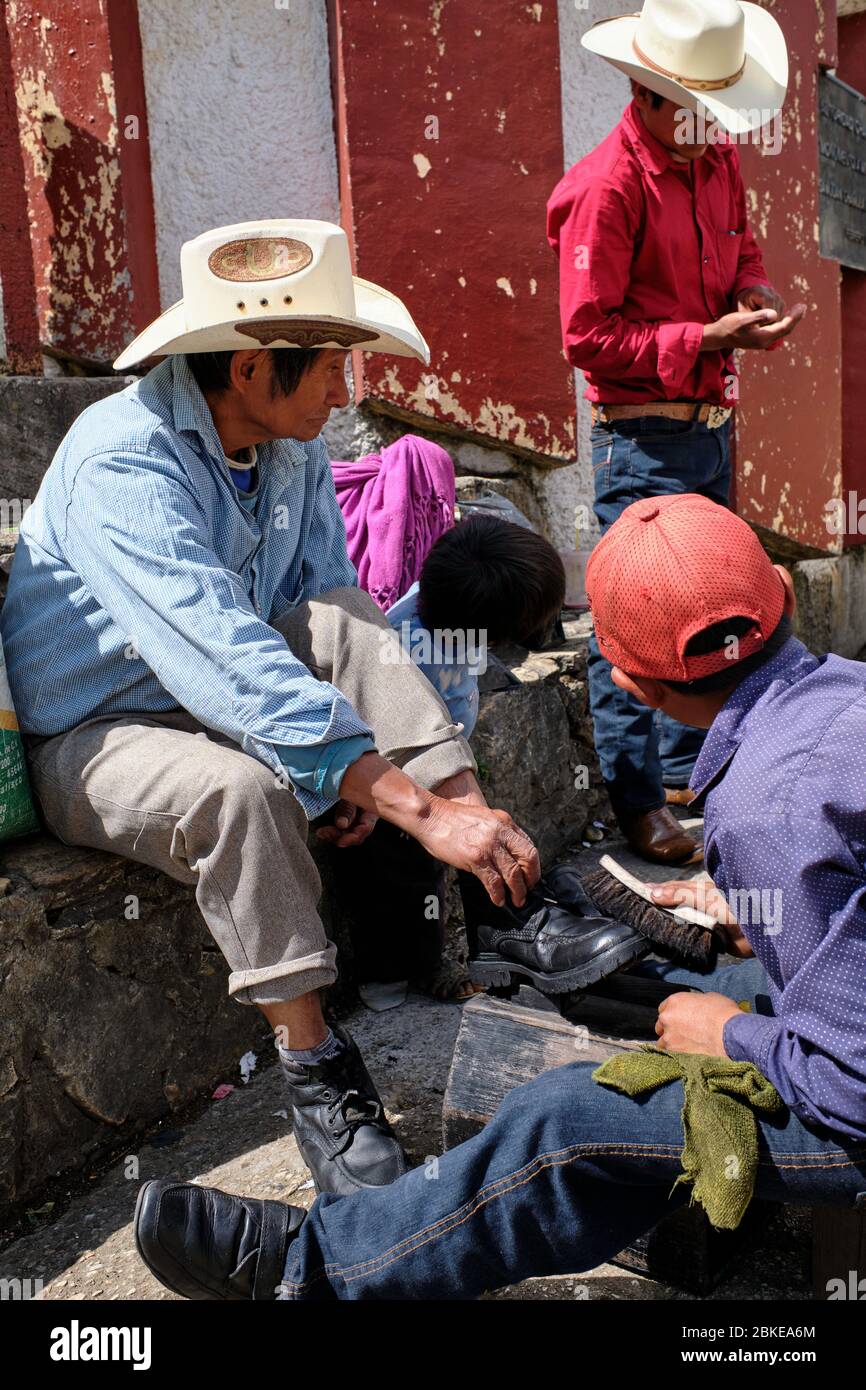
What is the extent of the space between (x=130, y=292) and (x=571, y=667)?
1794 mm

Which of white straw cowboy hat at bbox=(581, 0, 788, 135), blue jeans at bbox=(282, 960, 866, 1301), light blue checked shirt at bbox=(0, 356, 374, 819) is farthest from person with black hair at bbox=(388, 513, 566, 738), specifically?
white straw cowboy hat at bbox=(581, 0, 788, 135)

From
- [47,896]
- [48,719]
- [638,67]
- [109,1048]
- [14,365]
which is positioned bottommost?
[109,1048]

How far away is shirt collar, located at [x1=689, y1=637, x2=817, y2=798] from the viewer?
5.42 feet

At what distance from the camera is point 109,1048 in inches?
91.3

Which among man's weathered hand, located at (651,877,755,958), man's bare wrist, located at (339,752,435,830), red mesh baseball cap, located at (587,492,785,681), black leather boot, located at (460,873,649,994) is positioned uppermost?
red mesh baseball cap, located at (587,492,785,681)

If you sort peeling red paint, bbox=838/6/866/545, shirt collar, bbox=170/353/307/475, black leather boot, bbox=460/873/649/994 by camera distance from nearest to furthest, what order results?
black leather boot, bbox=460/873/649/994 → shirt collar, bbox=170/353/307/475 → peeling red paint, bbox=838/6/866/545

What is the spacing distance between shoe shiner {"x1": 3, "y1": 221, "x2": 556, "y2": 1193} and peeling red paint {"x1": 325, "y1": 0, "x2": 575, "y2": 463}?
4.97ft

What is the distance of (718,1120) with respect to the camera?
5.15ft

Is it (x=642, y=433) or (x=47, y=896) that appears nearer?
(x=47, y=896)

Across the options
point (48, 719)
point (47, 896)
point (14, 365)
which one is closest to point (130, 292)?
point (14, 365)

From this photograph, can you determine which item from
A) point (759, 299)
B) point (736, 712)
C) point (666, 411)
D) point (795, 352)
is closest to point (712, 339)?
point (666, 411)

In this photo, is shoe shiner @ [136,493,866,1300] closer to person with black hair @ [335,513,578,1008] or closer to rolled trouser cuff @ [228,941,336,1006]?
rolled trouser cuff @ [228,941,336,1006]

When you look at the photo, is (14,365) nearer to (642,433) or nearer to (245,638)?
(642,433)

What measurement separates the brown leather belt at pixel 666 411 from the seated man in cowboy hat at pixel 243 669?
897 millimetres
